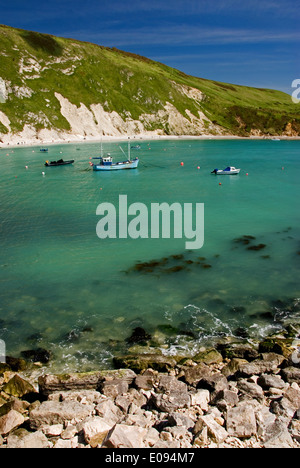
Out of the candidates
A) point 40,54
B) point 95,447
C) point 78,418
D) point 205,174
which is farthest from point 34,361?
point 40,54

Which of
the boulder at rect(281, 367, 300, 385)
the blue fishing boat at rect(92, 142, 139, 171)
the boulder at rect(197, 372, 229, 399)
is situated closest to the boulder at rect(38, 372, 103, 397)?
the boulder at rect(197, 372, 229, 399)

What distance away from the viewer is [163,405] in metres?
11.8

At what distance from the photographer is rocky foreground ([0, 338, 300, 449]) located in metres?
10.3

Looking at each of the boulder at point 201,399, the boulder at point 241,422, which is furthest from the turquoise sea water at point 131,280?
the boulder at point 241,422

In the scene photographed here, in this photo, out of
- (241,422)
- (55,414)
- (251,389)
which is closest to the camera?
(241,422)

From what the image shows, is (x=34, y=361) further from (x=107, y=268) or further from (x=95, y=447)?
(x=107, y=268)

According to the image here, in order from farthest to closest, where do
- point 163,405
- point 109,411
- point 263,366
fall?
point 263,366
point 163,405
point 109,411

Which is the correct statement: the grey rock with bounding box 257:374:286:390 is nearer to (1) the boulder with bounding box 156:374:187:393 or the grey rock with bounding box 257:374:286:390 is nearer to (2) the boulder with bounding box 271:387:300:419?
(2) the boulder with bounding box 271:387:300:419

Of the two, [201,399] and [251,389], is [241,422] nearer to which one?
[201,399]

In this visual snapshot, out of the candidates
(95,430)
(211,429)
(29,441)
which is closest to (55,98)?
(29,441)

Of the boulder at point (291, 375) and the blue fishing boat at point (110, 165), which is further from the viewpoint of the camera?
the blue fishing boat at point (110, 165)

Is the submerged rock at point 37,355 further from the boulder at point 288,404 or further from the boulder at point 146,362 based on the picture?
the boulder at point 288,404

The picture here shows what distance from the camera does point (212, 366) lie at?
15352 mm

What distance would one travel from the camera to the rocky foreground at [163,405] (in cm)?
1029
